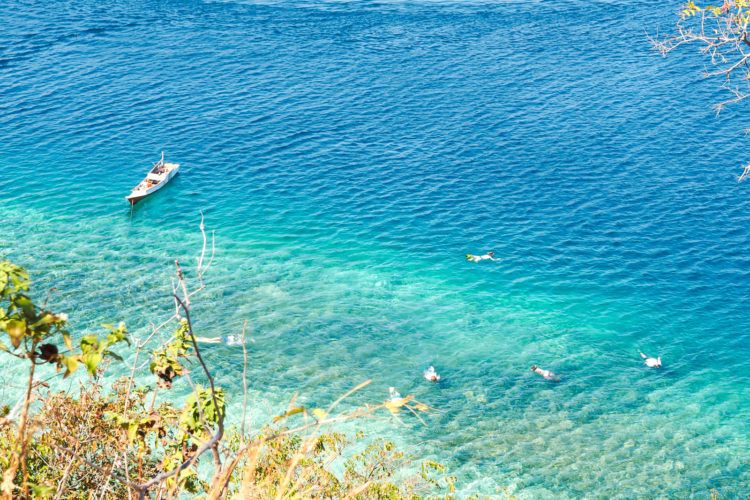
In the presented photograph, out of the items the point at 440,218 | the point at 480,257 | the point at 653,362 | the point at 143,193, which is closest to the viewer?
the point at 653,362

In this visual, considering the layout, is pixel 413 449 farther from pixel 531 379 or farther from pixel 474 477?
pixel 531 379

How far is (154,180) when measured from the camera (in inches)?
2126

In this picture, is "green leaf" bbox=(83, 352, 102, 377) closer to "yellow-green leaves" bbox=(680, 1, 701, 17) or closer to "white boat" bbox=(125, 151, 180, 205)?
"yellow-green leaves" bbox=(680, 1, 701, 17)

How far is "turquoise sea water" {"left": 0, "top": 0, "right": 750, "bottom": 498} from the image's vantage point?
3506 centimetres

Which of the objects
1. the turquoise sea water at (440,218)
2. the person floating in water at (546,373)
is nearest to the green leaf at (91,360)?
the turquoise sea water at (440,218)

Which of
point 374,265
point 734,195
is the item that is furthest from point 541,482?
point 734,195

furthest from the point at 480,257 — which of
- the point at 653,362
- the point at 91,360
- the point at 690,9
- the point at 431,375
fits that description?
the point at 91,360

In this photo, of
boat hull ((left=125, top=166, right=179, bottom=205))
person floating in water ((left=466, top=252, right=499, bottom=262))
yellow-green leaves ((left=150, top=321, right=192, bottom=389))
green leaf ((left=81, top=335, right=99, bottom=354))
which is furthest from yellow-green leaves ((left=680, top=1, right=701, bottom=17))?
boat hull ((left=125, top=166, right=179, bottom=205))

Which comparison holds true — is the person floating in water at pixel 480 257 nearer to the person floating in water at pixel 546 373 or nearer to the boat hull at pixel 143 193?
the person floating in water at pixel 546 373

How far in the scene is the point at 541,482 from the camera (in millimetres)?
30594

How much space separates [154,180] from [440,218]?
21.2 metres

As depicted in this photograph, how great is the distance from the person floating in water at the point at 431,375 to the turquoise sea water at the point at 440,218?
528 mm

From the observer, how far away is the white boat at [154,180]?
173 ft

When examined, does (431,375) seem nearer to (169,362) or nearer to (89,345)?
(169,362)
